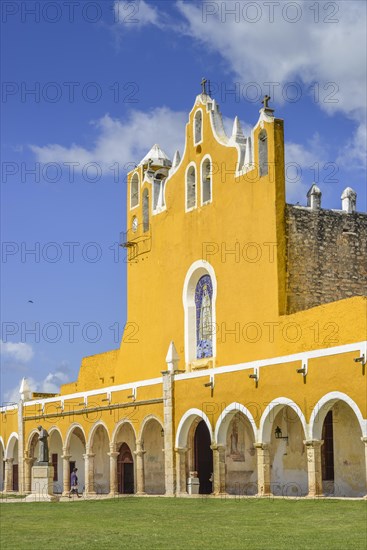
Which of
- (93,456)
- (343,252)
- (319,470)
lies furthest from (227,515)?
(93,456)

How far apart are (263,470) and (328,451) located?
6.13 ft

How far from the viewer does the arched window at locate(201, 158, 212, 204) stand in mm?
30281

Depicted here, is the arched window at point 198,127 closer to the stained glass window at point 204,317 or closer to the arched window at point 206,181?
the arched window at point 206,181

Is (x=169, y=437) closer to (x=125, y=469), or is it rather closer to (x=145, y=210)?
(x=125, y=469)

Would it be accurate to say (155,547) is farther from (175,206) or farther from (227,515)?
(175,206)

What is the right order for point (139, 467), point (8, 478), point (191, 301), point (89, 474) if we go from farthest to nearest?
1. point (8, 478)
2. point (89, 474)
3. point (191, 301)
4. point (139, 467)

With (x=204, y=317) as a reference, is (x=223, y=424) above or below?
below

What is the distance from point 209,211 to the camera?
2981 cm

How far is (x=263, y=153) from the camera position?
89.9ft

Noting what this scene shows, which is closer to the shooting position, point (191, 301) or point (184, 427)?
point (184, 427)

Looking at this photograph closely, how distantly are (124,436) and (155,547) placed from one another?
64.1ft

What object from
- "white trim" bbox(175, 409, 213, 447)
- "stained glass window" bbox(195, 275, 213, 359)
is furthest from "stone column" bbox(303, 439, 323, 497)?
"stained glass window" bbox(195, 275, 213, 359)

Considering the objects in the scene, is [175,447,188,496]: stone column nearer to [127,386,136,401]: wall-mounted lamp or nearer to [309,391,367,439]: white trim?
[127,386,136,401]: wall-mounted lamp

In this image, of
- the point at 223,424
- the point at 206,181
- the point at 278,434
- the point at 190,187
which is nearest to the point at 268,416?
the point at 223,424
